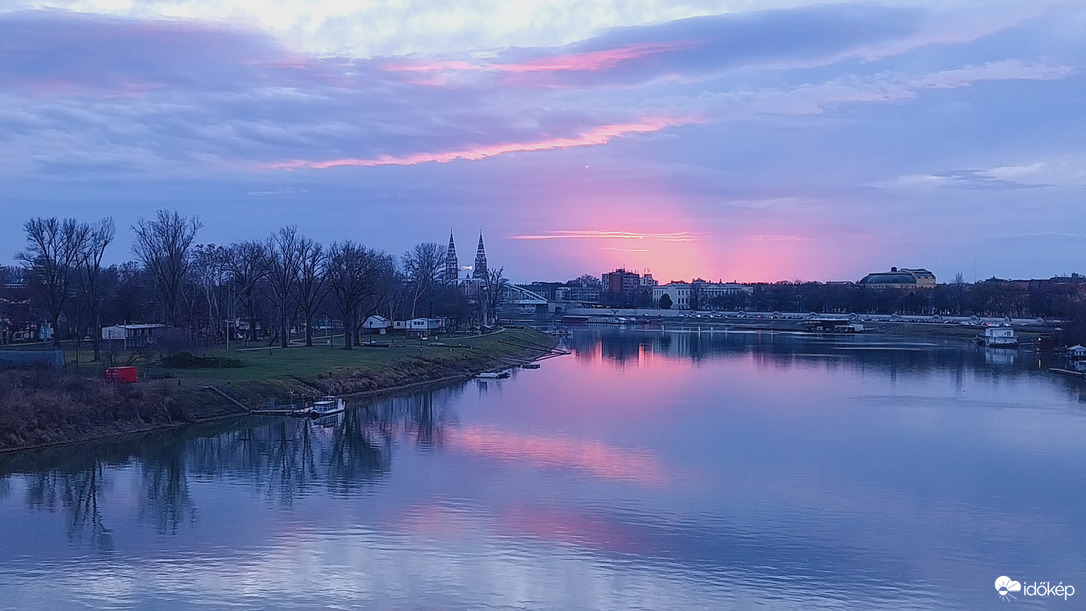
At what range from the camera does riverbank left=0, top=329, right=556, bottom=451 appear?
2186 cm

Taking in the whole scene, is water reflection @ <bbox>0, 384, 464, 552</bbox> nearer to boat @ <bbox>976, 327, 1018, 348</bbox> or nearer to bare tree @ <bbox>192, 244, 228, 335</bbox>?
bare tree @ <bbox>192, 244, 228, 335</bbox>

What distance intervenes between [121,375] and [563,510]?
1479 cm

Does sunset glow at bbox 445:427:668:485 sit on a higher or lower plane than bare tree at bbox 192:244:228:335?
lower

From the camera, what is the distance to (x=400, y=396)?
3384 cm

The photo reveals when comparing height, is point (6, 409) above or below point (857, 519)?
above

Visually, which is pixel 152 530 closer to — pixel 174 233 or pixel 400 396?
pixel 400 396

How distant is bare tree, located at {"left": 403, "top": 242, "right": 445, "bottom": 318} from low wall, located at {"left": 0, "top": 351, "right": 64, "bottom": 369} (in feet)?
113

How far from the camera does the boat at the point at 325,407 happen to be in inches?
1080

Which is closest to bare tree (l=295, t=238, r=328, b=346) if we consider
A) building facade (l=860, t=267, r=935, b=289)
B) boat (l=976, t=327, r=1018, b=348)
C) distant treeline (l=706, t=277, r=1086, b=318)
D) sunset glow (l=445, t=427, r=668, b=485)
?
sunset glow (l=445, t=427, r=668, b=485)

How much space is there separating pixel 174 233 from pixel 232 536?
3325 cm

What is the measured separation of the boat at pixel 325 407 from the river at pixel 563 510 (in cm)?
69

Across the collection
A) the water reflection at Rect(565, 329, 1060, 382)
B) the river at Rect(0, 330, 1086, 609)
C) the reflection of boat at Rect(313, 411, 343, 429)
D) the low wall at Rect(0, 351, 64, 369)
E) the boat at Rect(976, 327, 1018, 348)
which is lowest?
the river at Rect(0, 330, 1086, 609)

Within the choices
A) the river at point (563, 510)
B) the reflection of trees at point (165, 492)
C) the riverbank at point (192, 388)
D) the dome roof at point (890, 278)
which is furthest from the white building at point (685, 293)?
the reflection of trees at point (165, 492)

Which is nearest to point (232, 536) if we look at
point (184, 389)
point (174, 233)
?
point (184, 389)
